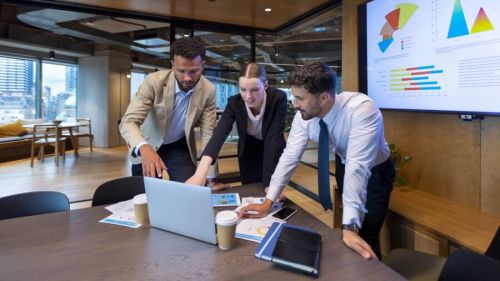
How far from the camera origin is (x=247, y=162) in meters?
2.21

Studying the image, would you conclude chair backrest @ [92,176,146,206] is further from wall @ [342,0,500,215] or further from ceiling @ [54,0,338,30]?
ceiling @ [54,0,338,30]

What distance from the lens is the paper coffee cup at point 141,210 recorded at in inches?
49.1

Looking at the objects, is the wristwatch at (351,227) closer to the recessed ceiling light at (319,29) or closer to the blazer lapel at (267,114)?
the blazer lapel at (267,114)

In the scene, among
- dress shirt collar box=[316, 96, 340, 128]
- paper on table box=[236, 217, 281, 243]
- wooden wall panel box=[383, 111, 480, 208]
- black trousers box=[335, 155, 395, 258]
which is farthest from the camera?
wooden wall panel box=[383, 111, 480, 208]

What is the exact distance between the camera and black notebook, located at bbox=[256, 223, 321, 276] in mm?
905

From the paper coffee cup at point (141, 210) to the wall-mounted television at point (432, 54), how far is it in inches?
77.2

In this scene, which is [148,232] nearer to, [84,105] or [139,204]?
[139,204]

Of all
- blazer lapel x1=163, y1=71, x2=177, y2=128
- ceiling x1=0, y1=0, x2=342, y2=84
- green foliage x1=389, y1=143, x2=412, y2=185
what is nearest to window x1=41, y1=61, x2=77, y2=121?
ceiling x1=0, y1=0, x2=342, y2=84

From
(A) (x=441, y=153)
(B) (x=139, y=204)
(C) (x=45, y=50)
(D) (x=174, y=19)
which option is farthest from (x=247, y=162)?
(C) (x=45, y=50)

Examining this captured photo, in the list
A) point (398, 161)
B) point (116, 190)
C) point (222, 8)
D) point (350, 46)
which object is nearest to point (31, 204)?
point (116, 190)

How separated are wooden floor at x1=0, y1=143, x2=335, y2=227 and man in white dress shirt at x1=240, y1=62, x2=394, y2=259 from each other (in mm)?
1905

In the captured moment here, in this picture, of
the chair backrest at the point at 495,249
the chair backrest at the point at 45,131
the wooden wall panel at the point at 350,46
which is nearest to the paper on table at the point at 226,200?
the chair backrest at the point at 495,249

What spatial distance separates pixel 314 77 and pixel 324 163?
0.48 m

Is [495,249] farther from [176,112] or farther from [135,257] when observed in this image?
[176,112]
